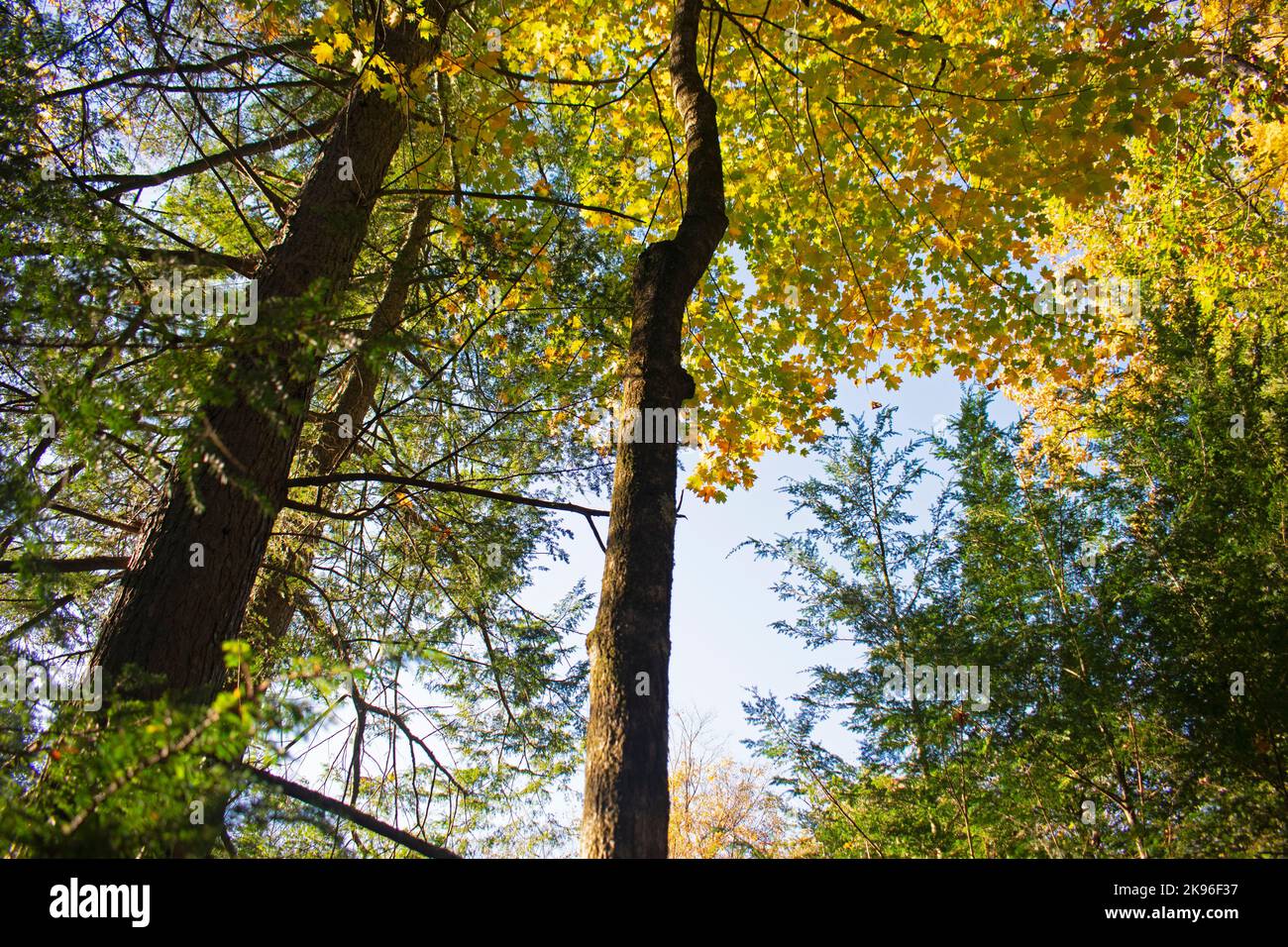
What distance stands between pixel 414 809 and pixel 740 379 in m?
4.68

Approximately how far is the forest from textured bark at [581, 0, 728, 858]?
0.02 m

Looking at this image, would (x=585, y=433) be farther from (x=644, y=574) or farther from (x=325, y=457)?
(x=644, y=574)

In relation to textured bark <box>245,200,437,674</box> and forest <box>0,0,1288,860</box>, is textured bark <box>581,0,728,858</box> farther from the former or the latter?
textured bark <box>245,200,437,674</box>

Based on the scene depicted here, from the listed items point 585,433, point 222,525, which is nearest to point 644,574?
point 222,525

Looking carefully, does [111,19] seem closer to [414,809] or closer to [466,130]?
[466,130]

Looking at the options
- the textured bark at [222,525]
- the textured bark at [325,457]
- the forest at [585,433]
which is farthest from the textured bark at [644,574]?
the textured bark at [325,457]

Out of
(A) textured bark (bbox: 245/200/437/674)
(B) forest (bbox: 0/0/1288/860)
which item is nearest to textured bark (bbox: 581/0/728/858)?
(B) forest (bbox: 0/0/1288/860)

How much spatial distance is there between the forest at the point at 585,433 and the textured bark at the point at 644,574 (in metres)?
0.02

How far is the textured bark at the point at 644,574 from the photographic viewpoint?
2102mm

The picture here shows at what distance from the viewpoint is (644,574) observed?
2559 mm

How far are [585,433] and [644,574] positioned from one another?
3536mm

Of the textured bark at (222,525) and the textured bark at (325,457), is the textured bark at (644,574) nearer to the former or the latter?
the textured bark at (222,525)

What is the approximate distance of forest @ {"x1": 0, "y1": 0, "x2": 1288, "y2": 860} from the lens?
2.23m

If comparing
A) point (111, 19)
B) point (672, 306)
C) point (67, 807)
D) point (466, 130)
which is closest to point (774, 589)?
point (672, 306)
